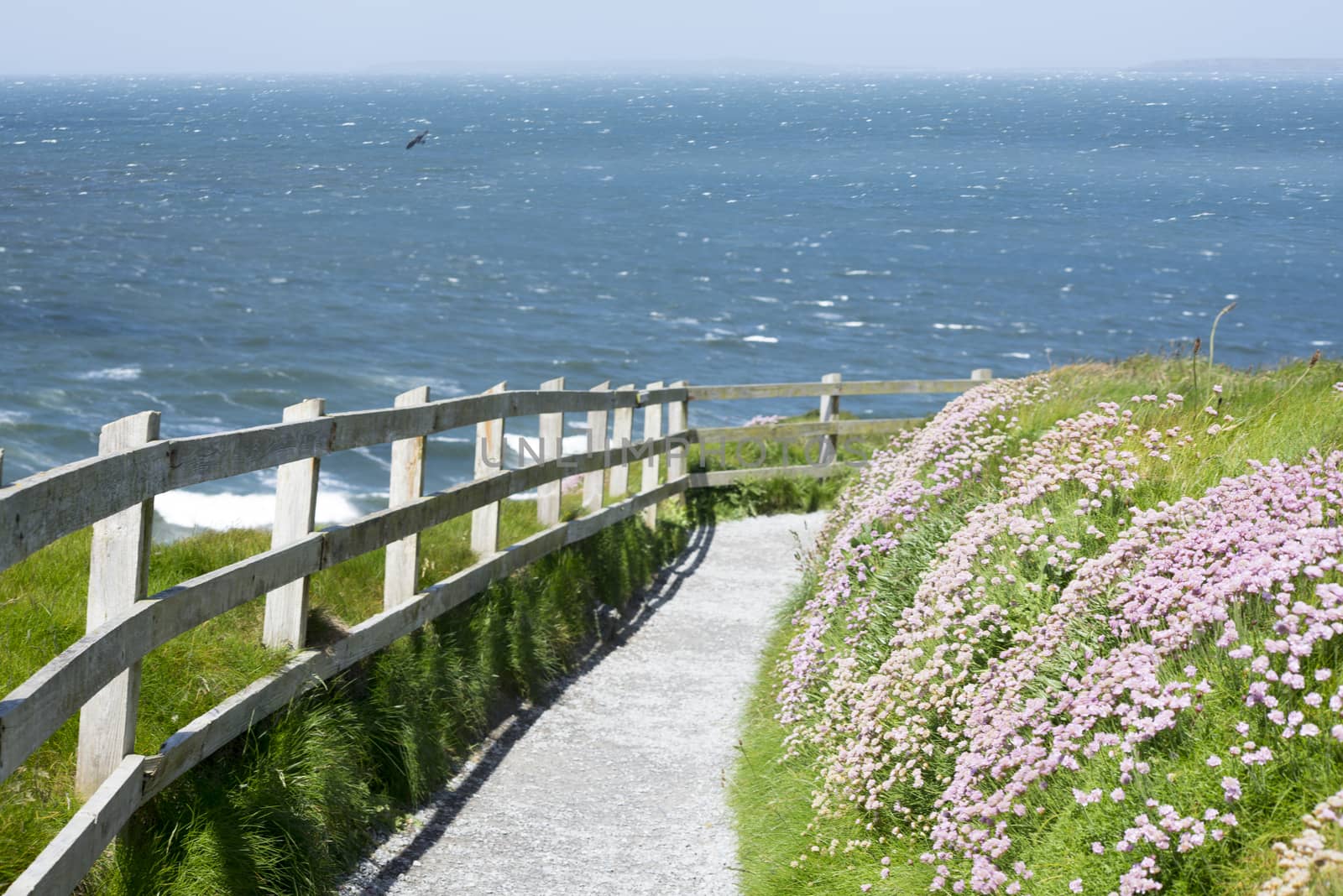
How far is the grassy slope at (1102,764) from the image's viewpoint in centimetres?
365

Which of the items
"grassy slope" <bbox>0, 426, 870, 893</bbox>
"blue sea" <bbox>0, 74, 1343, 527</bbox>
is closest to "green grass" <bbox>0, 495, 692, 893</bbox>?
"grassy slope" <bbox>0, 426, 870, 893</bbox>

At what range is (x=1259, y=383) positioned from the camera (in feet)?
27.3

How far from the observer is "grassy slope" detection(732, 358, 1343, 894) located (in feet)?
12.0

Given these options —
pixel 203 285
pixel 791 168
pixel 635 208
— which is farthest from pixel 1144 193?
pixel 203 285

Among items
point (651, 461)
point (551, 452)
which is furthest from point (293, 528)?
point (651, 461)

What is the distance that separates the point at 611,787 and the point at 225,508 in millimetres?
22131

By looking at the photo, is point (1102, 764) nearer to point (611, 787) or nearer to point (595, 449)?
point (611, 787)

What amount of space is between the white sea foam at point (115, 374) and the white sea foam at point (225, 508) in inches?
557

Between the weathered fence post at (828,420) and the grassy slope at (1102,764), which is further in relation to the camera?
the weathered fence post at (828,420)

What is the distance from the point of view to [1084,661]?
4750 mm

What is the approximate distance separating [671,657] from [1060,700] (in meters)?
4.97

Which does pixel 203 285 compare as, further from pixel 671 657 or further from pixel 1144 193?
pixel 1144 193

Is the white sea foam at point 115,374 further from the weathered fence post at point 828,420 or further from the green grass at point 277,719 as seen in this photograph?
the green grass at point 277,719

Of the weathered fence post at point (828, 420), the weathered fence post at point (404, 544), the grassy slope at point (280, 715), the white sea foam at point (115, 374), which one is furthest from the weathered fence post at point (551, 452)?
the white sea foam at point (115, 374)
